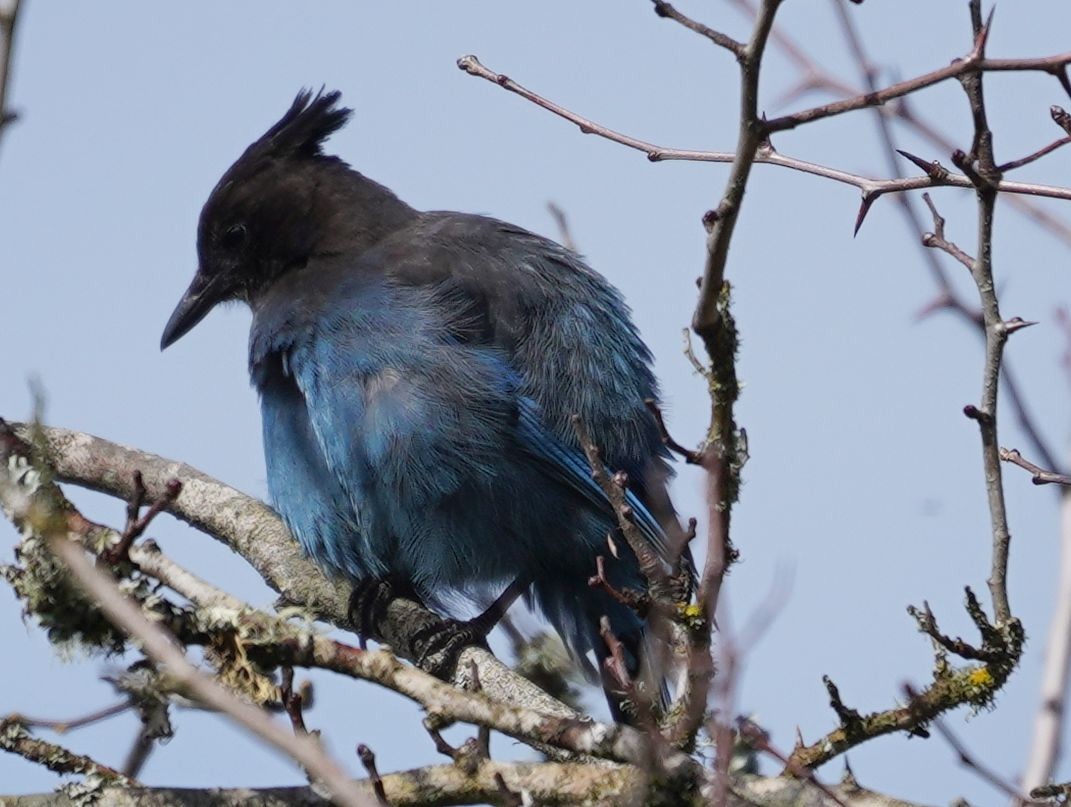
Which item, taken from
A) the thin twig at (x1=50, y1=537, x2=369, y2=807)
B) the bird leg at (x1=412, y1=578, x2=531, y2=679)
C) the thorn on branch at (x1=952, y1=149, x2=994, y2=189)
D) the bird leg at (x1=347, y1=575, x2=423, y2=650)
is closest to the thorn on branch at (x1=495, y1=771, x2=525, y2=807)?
the thin twig at (x1=50, y1=537, x2=369, y2=807)

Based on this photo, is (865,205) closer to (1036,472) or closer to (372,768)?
(1036,472)

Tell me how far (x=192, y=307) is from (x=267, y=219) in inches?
18.7

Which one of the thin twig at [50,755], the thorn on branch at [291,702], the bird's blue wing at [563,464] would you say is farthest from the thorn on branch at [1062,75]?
the bird's blue wing at [563,464]

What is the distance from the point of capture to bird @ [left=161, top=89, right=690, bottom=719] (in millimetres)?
5461

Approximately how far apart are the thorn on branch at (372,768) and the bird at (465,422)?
2.24 m

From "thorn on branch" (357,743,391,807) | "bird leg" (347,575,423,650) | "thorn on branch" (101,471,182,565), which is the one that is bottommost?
"thorn on branch" (357,743,391,807)

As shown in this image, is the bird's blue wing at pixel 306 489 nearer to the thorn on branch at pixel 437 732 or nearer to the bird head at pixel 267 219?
the bird head at pixel 267 219

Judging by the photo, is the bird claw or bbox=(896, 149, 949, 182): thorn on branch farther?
the bird claw

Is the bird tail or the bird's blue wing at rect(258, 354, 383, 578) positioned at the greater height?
the bird's blue wing at rect(258, 354, 383, 578)

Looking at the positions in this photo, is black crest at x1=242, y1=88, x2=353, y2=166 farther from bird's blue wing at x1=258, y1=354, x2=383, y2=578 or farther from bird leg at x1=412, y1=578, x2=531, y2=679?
bird leg at x1=412, y1=578, x2=531, y2=679

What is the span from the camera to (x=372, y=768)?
306 centimetres

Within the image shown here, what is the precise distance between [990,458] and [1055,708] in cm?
78

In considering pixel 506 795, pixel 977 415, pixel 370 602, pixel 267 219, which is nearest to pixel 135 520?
pixel 506 795

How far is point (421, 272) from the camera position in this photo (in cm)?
589
